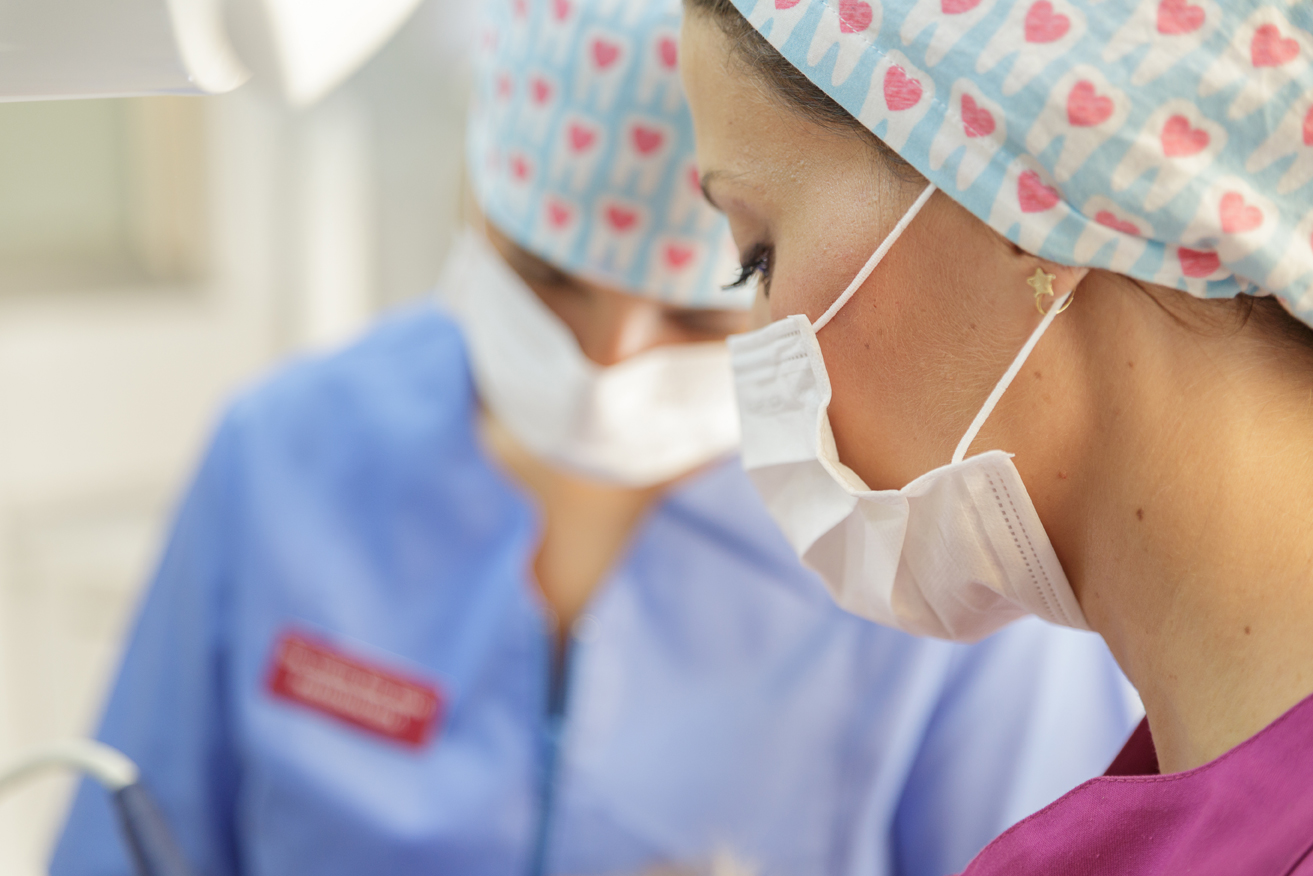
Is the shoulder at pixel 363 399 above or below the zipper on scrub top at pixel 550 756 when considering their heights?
above

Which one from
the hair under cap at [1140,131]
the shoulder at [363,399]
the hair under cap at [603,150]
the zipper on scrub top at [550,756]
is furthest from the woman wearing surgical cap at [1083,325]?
the shoulder at [363,399]

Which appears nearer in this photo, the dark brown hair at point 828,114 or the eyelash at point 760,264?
the dark brown hair at point 828,114

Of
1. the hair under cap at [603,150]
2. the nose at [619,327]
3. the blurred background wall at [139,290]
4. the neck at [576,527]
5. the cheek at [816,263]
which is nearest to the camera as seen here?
the cheek at [816,263]

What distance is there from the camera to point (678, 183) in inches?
37.8

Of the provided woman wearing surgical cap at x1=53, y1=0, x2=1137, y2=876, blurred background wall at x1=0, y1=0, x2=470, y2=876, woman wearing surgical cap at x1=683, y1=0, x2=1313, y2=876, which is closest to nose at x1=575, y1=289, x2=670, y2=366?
woman wearing surgical cap at x1=53, y1=0, x2=1137, y2=876

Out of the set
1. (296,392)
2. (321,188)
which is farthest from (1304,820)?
(321,188)

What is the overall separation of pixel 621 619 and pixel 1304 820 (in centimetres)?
72

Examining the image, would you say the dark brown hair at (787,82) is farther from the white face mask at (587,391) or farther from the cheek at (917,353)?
the white face mask at (587,391)

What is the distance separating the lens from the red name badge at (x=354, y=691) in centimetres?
110

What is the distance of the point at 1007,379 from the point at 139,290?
2037 millimetres

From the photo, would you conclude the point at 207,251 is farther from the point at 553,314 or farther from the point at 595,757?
the point at 595,757

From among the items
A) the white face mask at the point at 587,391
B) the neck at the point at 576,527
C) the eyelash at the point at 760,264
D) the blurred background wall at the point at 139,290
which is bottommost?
the blurred background wall at the point at 139,290

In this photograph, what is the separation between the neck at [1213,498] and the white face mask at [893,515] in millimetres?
43

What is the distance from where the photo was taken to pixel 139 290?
2182mm
